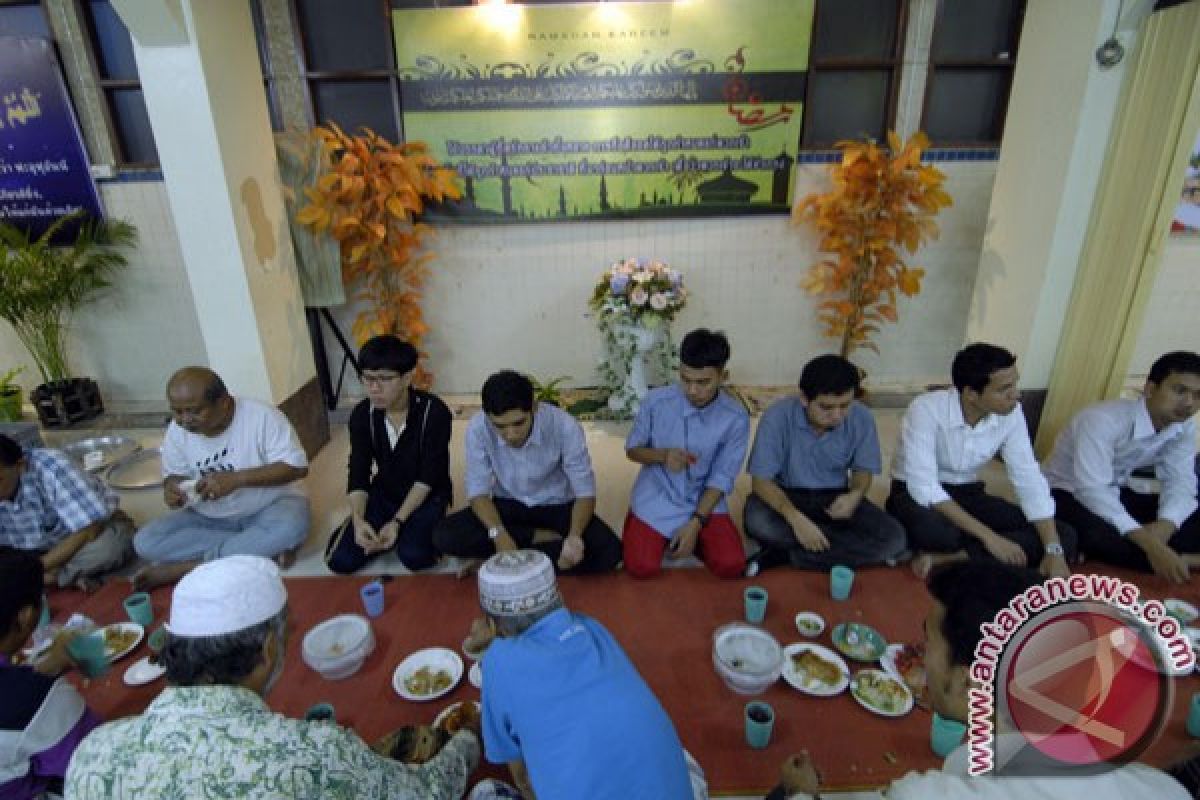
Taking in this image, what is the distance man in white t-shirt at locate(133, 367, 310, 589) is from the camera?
2.62 metres

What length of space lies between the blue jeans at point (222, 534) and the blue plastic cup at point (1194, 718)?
3197mm

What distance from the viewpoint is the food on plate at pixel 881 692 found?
6.28 feet

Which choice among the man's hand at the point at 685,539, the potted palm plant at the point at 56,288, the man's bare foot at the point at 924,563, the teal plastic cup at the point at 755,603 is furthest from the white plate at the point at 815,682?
the potted palm plant at the point at 56,288

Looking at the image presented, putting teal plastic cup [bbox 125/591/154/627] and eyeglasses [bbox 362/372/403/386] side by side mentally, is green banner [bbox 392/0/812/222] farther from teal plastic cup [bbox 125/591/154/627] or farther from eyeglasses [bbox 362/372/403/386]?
teal plastic cup [bbox 125/591/154/627]

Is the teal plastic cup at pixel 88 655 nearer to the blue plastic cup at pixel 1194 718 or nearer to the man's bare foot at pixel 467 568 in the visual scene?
the man's bare foot at pixel 467 568

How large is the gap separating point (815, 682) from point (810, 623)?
32 cm

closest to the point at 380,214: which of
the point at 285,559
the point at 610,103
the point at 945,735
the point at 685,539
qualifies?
the point at 610,103

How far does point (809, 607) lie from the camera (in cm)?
249

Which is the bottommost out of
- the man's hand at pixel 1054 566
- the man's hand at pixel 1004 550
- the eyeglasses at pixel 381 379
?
the man's hand at pixel 1054 566

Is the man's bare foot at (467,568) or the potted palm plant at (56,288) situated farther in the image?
the potted palm plant at (56,288)

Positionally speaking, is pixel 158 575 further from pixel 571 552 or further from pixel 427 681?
pixel 571 552

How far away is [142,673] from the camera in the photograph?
210cm

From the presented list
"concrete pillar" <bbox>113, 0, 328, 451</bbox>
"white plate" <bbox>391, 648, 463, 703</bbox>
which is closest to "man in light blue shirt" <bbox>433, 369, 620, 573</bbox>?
"white plate" <bbox>391, 648, 463, 703</bbox>

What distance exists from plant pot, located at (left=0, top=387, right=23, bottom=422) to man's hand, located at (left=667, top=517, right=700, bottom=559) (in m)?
4.80
